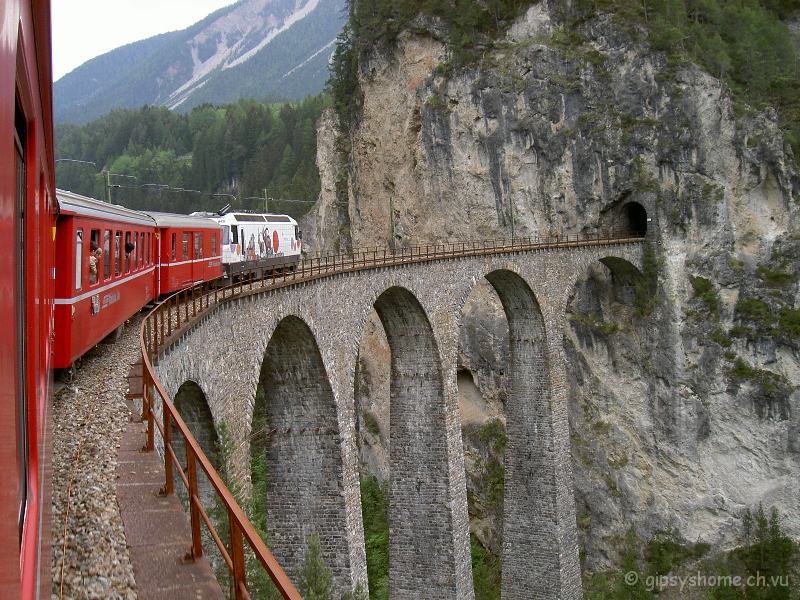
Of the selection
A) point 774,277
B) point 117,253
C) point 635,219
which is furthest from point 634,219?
point 117,253

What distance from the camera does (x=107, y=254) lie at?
11.9 m

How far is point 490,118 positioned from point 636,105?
6866 millimetres

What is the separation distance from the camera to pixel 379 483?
40.5 metres

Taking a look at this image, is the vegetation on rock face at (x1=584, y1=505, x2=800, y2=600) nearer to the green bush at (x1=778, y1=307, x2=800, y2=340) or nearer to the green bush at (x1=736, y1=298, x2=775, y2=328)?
the green bush at (x1=778, y1=307, x2=800, y2=340)

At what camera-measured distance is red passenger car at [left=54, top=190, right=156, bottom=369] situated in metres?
9.39

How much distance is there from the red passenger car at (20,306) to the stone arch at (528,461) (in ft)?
80.7

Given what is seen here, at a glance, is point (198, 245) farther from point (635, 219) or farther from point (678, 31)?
point (678, 31)

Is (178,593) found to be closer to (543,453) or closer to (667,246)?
(543,453)

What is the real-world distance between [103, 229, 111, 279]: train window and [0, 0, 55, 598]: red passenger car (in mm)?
7352

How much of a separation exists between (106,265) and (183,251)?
8142 millimetres

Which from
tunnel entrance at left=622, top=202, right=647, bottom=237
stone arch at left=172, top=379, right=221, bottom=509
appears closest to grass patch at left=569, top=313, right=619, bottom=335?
tunnel entrance at left=622, top=202, right=647, bottom=237

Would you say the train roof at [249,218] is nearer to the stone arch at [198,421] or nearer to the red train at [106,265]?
the red train at [106,265]

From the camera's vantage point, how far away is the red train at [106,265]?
373 inches

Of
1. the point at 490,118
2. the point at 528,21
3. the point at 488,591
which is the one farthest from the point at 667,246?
the point at 488,591
